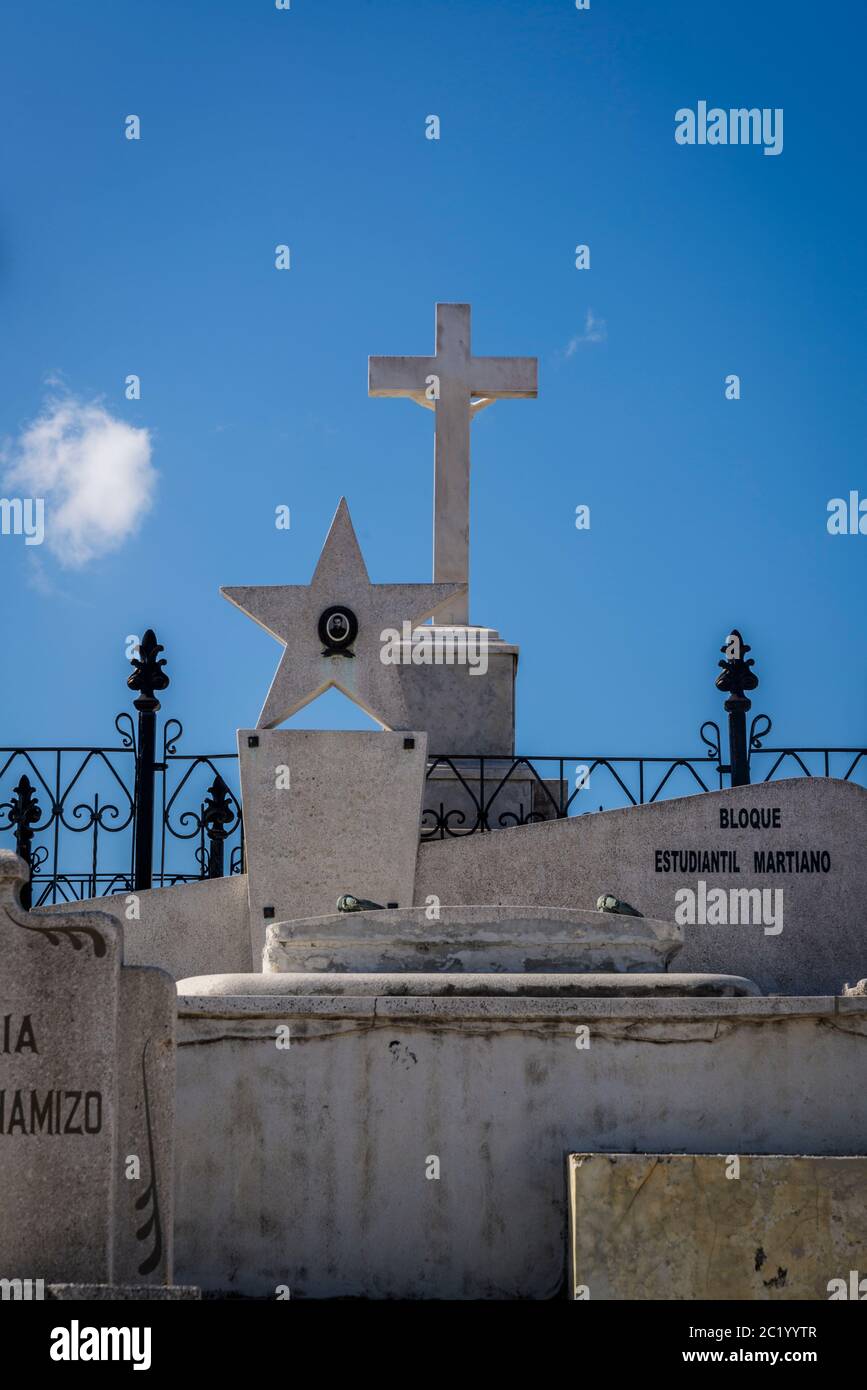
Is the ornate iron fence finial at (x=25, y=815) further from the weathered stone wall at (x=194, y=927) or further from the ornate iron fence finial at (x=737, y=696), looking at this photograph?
the ornate iron fence finial at (x=737, y=696)

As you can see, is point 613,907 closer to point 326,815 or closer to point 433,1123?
point 433,1123

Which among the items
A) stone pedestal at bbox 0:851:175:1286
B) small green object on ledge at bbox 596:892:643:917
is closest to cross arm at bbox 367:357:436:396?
small green object on ledge at bbox 596:892:643:917

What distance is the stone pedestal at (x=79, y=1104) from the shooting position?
4.70 meters

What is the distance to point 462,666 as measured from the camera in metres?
10.6

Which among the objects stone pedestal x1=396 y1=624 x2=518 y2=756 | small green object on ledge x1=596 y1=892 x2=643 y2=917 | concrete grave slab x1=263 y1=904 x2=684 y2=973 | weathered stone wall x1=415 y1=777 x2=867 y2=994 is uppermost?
stone pedestal x1=396 y1=624 x2=518 y2=756

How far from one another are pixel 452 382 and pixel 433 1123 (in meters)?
6.62

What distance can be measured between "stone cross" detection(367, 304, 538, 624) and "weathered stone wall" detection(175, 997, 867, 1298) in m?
5.80

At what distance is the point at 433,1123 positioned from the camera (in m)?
5.96

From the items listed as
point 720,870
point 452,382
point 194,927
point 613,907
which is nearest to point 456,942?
point 613,907

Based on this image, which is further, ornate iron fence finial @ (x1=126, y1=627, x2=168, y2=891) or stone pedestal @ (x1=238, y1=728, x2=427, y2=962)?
ornate iron fence finial @ (x1=126, y1=627, x2=168, y2=891)

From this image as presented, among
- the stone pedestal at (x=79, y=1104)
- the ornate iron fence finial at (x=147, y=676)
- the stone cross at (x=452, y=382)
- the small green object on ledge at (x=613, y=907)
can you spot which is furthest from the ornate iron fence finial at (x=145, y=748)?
the stone pedestal at (x=79, y=1104)

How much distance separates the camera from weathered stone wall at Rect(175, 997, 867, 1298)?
19.3 feet

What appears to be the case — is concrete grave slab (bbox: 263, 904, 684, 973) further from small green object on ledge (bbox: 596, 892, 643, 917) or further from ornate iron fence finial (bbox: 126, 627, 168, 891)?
ornate iron fence finial (bbox: 126, 627, 168, 891)
